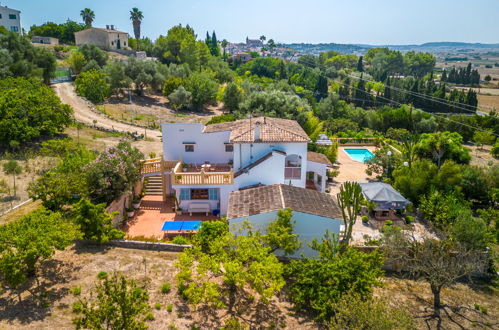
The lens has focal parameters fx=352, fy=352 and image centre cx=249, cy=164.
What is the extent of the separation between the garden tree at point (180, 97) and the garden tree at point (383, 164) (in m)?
A: 41.1

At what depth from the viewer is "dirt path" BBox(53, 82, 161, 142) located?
4800 centimetres

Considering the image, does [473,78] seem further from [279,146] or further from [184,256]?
[184,256]

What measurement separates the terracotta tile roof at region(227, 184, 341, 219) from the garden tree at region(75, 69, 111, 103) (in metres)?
47.6

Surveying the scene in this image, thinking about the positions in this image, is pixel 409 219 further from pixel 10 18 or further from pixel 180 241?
pixel 10 18

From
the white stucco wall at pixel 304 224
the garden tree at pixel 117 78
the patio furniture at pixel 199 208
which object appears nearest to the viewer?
the white stucco wall at pixel 304 224

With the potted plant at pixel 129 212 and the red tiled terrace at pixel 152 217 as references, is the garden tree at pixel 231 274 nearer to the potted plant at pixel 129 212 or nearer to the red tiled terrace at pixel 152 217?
the red tiled terrace at pixel 152 217

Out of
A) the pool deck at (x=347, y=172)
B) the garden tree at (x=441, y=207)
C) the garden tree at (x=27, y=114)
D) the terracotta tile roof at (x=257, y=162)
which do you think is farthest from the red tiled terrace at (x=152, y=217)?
the garden tree at (x=441, y=207)

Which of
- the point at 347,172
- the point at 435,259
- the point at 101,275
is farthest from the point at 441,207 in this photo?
the point at 101,275

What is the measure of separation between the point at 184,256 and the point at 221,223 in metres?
4.09

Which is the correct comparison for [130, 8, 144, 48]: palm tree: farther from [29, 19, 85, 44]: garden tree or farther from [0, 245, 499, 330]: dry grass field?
[0, 245, 499, 330]: dry grass field

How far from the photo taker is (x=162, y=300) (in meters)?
15.9

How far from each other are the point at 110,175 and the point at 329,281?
15.0m

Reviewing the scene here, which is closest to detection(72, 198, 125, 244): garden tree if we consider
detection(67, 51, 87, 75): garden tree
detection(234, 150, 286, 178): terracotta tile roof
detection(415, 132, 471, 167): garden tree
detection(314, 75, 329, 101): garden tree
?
detection(234, 150, 286, 178): terracotta tile roof

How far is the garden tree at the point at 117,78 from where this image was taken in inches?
2613
